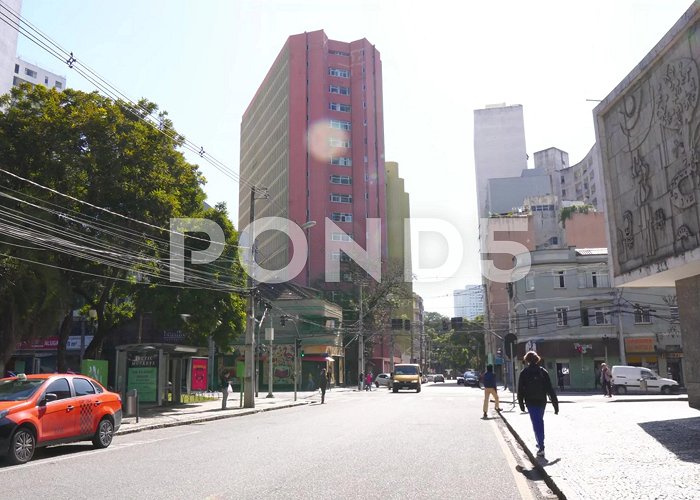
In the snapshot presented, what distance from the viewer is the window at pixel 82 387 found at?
12.2 metres

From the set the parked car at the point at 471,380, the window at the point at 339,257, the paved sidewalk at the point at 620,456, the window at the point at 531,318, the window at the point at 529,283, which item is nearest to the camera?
the paved sidewalk at the point at 620,456

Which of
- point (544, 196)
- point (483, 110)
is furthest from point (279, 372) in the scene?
point (483, 110)

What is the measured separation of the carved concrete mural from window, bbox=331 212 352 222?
56.6 metres

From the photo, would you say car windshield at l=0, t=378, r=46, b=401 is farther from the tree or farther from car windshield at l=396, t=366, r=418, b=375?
car windshield at l=396, t=366, r=418, b=375

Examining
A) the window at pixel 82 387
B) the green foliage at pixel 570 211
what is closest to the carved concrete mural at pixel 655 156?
the window at pixel 82 387

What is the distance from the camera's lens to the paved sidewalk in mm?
7164

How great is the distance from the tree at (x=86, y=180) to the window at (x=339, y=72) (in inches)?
2440

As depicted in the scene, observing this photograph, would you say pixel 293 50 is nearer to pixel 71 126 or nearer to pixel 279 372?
pixel 279 372

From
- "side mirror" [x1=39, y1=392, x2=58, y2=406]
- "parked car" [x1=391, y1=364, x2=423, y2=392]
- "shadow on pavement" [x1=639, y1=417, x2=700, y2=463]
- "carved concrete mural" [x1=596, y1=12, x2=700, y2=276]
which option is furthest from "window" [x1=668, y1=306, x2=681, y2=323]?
"side mirror" [x1=39, y1=392, x2=58, y2=406]

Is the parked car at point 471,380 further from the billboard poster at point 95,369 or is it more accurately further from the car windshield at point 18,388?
→ the car windshield at point 18,388

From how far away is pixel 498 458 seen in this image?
10.6 meters

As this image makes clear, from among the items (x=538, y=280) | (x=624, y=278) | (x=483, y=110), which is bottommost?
(x=624, y=278)

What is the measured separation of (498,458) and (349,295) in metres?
59.5

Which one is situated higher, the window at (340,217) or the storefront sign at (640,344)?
the window at (340,217)
